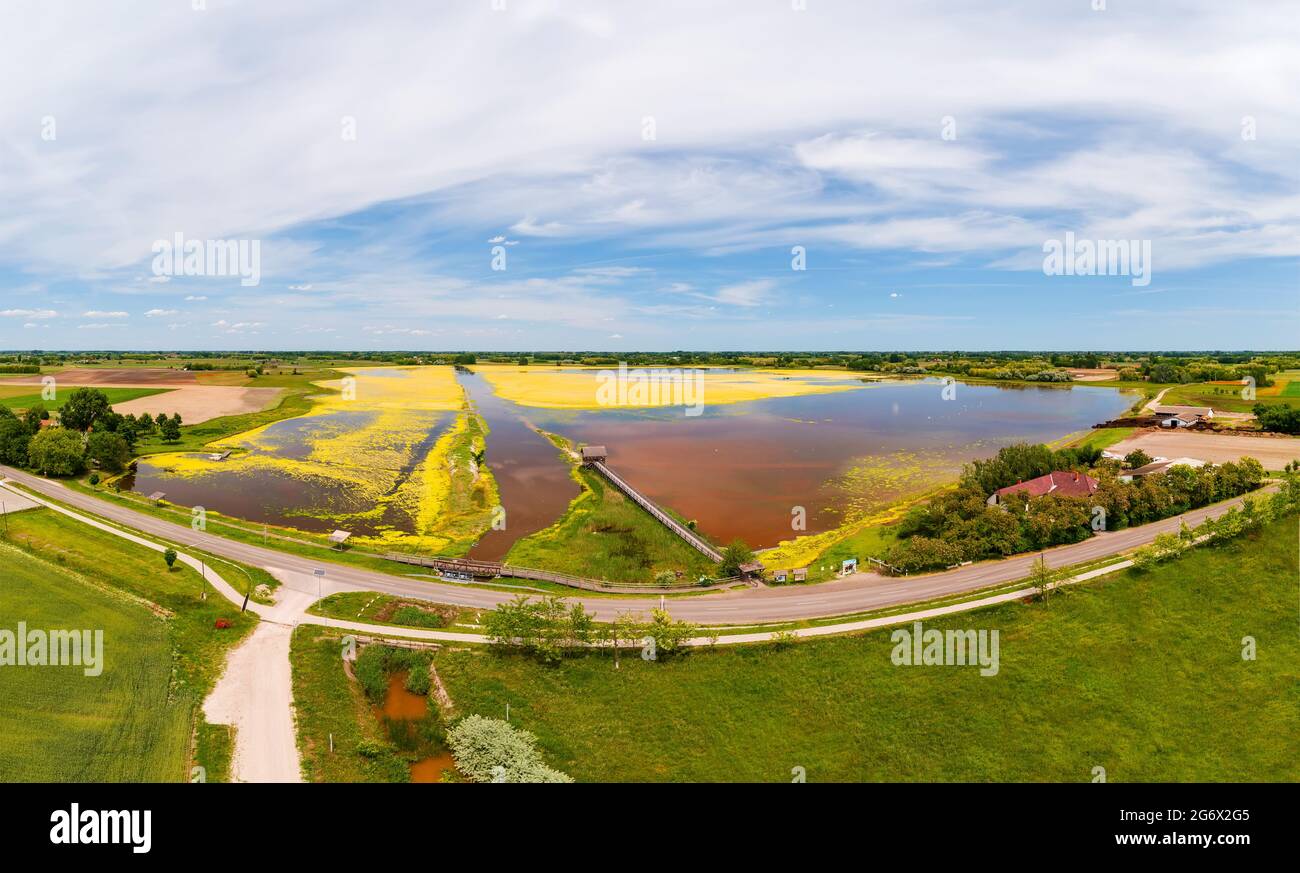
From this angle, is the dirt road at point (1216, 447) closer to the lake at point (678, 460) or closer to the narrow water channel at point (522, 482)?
the lake at point (678, 460)

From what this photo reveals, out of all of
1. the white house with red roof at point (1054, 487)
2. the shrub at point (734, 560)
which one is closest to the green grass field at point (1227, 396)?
the white house with red roof at point (1054, 487)

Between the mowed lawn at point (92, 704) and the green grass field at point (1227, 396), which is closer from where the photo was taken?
the mowed lawn at point (92, 704)

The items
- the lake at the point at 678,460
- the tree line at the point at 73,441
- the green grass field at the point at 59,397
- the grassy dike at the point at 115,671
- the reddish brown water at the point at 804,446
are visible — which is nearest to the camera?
the grassy dike at the point at 115,671

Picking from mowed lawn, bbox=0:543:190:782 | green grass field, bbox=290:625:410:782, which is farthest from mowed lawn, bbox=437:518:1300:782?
mowed lawn, bbox=0:543:190:782

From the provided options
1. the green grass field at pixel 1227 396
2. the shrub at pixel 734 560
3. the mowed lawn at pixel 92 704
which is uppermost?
the green grass field at pixel 1227 396

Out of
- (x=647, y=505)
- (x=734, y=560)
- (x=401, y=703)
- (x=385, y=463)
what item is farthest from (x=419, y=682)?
(x=385, y=463)
